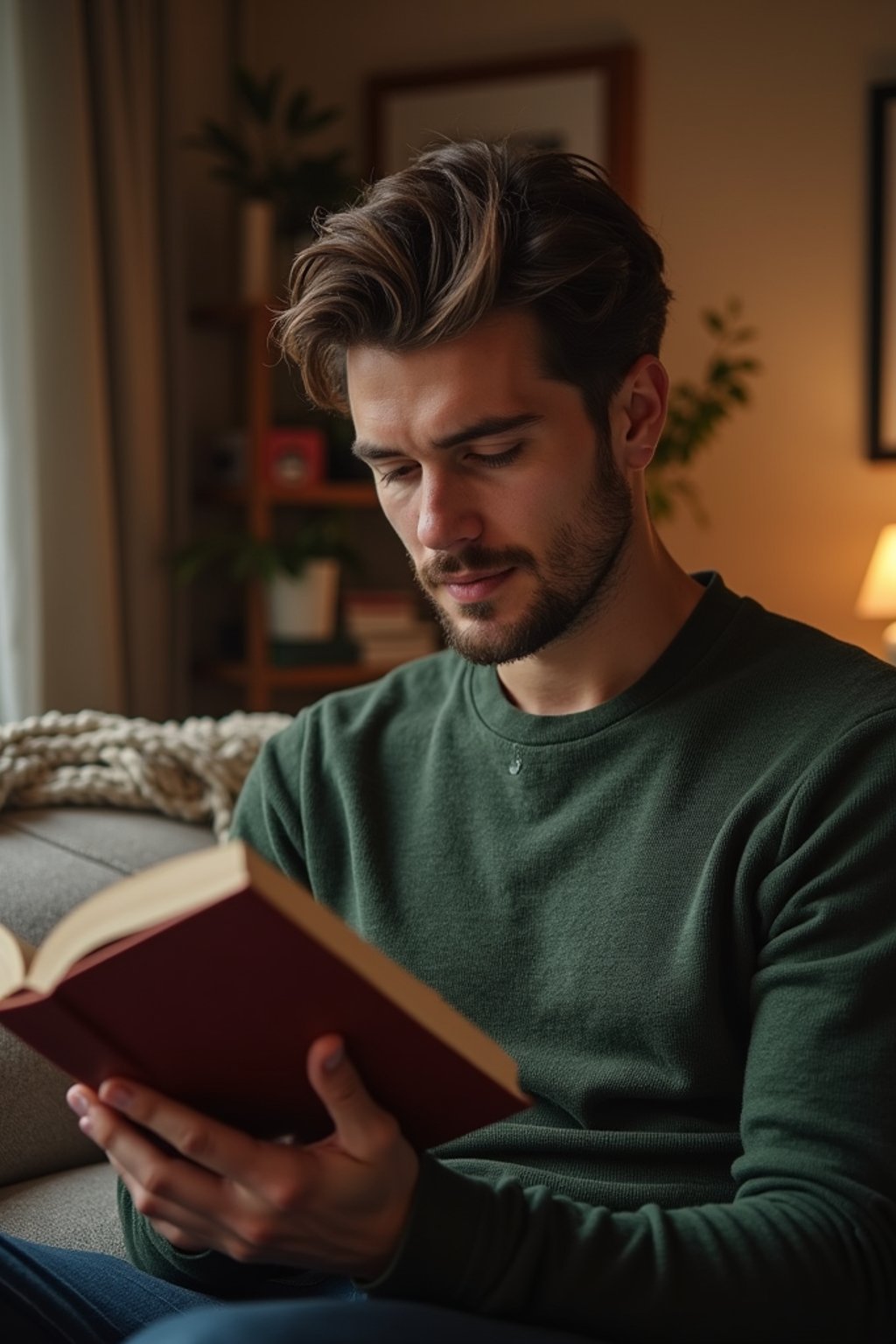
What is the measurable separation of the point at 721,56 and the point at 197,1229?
3.52 metres

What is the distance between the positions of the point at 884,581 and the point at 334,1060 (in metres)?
2.97

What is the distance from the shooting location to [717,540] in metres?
3.87

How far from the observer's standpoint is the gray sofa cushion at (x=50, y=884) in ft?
4.48

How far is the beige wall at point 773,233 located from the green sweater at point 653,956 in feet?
8.65

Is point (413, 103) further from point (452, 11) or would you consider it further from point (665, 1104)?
point (665, 1104)

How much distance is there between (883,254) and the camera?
3.68m

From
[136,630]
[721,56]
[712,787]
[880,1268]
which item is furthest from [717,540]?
[880,1268]

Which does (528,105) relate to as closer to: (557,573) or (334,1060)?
(557,573)

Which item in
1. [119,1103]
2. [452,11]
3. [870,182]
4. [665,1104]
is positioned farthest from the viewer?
[452,11]

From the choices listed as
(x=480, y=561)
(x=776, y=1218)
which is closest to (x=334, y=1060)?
(x=776, y=1218)

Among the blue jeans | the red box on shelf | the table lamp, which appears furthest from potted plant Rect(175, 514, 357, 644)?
the blue jeans

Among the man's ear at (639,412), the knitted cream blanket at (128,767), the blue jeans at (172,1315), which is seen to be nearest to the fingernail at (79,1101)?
the blue jeans at (172,1315)

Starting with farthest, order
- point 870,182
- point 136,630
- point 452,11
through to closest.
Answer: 1. point 452,11
2. point 870,182
3. point 136,630

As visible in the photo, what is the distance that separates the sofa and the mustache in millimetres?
560
